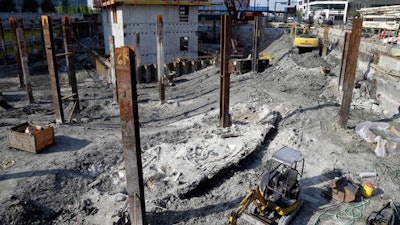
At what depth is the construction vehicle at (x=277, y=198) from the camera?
23.6 feet

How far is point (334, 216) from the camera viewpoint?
770cm

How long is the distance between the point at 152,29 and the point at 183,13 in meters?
3.95

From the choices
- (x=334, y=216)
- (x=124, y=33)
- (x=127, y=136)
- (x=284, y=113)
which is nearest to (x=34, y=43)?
(x=124, y=33)

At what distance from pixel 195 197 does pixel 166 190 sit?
2.88ft

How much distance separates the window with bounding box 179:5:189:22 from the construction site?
1038 centimetres

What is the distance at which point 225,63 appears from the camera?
40.4 feet

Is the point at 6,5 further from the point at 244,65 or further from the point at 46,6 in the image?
the point at 244,65

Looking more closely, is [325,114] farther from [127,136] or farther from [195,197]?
[127,136]

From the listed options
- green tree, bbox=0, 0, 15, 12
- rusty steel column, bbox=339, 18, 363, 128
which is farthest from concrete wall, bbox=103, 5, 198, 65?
green tree, bbox=0, 0, 15, 12

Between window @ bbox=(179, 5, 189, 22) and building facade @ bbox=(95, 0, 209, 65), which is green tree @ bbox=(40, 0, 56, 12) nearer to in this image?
building facade @ bbox=(95, 0, 209, 65)

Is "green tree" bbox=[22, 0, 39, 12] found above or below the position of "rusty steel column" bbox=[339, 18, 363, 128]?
above

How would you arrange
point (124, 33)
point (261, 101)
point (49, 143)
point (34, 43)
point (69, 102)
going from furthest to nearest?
point (34, 43)
point (124, 33)
point (69, 102)
point (261, 101)
point (49, 143)

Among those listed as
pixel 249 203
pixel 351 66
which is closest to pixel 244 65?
pixel 351 66

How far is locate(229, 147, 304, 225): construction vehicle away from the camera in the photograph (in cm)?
718
